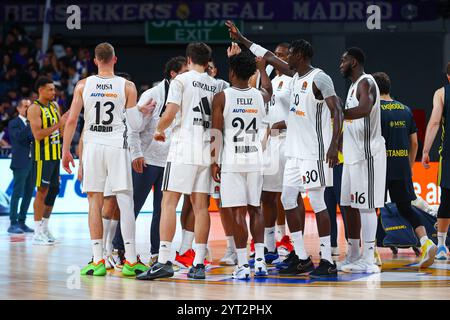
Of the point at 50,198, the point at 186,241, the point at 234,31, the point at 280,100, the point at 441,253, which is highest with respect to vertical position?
the point at 234,31

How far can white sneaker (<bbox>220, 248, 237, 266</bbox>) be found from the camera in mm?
9741

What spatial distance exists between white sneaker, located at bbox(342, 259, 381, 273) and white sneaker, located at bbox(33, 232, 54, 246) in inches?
183

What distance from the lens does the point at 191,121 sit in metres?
8.45

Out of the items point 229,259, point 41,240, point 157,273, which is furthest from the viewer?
point 41,240

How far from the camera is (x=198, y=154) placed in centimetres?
841

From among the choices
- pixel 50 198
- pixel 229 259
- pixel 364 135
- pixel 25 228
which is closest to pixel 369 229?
pixel 364 135

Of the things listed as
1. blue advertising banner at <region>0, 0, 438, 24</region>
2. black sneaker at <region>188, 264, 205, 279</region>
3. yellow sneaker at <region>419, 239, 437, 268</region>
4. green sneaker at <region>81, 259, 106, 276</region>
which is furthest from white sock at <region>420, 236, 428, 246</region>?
blue advertising banner at <region>0, 0, 438, 24</region>

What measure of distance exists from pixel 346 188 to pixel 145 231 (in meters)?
5.23

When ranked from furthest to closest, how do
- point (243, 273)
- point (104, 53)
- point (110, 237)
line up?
point (110, 237) → point (104, 53) → point (243, 273)

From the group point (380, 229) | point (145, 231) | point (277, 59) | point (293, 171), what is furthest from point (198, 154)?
point (145, 231)

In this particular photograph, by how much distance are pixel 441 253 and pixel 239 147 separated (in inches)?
131

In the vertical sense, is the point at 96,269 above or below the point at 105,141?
below

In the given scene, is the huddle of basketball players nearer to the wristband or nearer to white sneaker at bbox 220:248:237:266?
the wristband

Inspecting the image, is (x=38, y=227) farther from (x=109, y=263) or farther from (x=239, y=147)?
(x=239, y=147)
